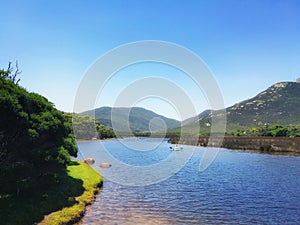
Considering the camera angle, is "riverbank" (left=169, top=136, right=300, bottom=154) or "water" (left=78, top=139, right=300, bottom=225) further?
"riverbank" (left=169, top=136, right=300, bottom=154)

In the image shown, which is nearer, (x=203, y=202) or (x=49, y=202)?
(x=49, y=202)

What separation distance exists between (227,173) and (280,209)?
104 feet

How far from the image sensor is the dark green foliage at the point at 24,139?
27531 mm

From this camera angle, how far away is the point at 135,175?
209 feet

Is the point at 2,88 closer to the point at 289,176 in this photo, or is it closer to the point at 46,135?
the point at 46,135

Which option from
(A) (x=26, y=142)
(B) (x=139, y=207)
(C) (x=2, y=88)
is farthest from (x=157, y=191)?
(C) (x=2, y=88)

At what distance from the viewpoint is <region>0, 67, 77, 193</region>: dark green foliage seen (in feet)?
90.3

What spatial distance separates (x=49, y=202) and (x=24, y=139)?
25.8 feet

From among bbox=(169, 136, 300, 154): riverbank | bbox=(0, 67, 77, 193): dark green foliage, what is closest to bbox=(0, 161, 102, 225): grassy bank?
bbox=(0, 67, 77, 193): dark green foliage

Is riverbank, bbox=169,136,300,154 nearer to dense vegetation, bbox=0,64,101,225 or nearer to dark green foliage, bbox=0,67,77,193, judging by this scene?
dense vegetation, bbox=0,64,101,225

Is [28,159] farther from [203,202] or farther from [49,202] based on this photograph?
[203,202]

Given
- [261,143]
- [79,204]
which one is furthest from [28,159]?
[261,143]

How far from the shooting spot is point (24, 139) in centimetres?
3045

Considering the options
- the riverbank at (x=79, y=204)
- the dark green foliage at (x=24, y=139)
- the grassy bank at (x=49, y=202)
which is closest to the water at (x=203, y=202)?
the riverbank at (x=79, y=204)
